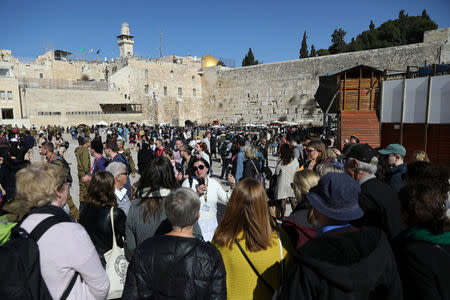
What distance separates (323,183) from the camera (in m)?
1.65

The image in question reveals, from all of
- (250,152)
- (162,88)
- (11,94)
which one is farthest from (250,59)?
(250,152)

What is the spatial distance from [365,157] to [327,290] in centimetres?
206

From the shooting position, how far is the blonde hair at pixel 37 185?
1840 millimetres

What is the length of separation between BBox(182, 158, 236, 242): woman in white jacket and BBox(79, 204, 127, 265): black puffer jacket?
817 mm

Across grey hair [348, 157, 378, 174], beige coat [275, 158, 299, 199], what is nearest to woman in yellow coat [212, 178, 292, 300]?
grey hair [348, 157, 378, 174]

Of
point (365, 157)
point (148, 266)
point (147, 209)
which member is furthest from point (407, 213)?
point (147, 209)

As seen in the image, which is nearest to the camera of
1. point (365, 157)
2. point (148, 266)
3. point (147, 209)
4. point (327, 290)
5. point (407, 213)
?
point (327, 290)

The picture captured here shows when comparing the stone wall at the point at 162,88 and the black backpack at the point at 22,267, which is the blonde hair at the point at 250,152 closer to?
the black backpack at the point at 22,267

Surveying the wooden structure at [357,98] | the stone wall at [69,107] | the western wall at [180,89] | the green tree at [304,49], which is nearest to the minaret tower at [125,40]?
the western wall at [180,89]

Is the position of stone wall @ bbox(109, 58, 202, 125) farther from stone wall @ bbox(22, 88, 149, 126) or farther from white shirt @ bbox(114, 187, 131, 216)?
white shirt @ bbox(114, 187, 131, 216)

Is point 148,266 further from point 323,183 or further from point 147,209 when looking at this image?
point 323,183

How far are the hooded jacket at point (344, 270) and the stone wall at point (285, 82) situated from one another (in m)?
28.1

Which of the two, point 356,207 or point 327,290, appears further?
point 356,207

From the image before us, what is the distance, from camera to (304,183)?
263cm
